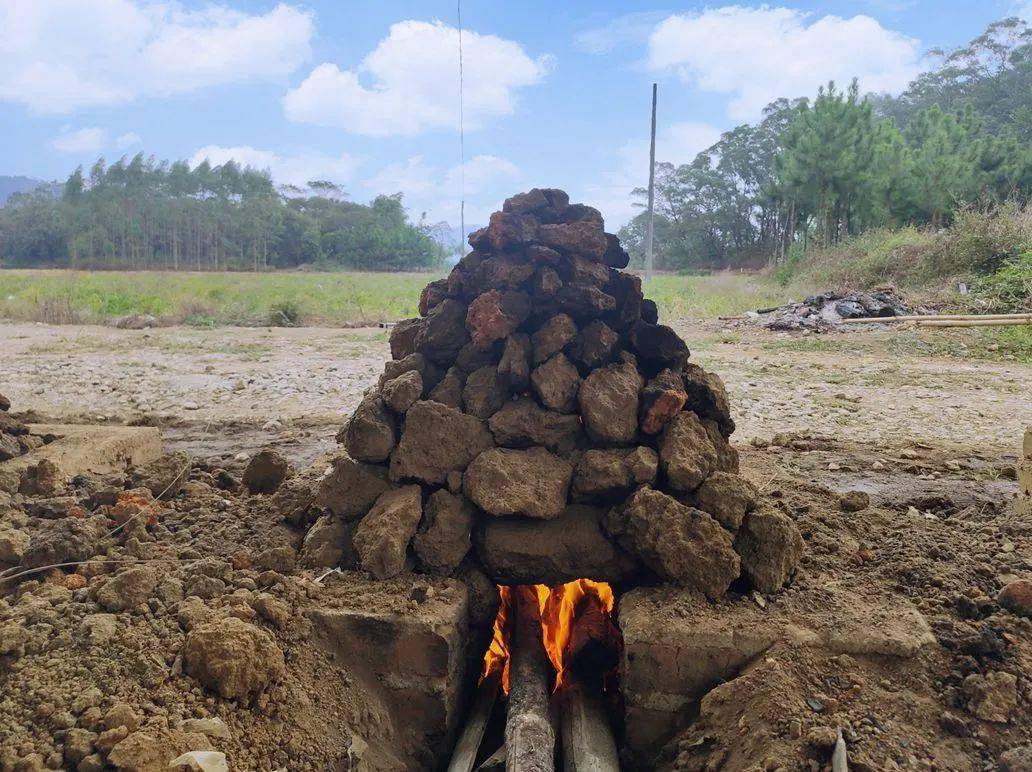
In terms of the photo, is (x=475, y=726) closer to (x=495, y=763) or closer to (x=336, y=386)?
(x=495, y=763)

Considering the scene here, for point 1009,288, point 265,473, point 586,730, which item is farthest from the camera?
point 1009,288

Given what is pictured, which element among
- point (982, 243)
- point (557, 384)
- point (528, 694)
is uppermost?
point (982, 243)

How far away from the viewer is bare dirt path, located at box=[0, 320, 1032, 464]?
595 centimetres

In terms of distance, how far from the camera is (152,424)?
19.5ft

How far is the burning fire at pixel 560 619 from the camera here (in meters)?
3.04

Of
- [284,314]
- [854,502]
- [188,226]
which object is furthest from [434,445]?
[188,226]

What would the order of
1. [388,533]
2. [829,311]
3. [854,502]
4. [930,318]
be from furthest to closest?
[829,311] < [930,318] < [854,502] < [388,533]

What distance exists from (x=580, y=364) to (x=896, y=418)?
4471mm

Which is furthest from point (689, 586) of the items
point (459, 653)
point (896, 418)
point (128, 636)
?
point (896, 418)

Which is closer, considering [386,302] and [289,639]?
[289,639]

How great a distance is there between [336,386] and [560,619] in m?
5.54

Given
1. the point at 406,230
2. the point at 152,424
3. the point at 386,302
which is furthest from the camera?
the point at 406,230

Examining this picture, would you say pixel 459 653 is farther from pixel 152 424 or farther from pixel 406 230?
pixel 406 230

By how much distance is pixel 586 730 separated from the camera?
2.59 meters
